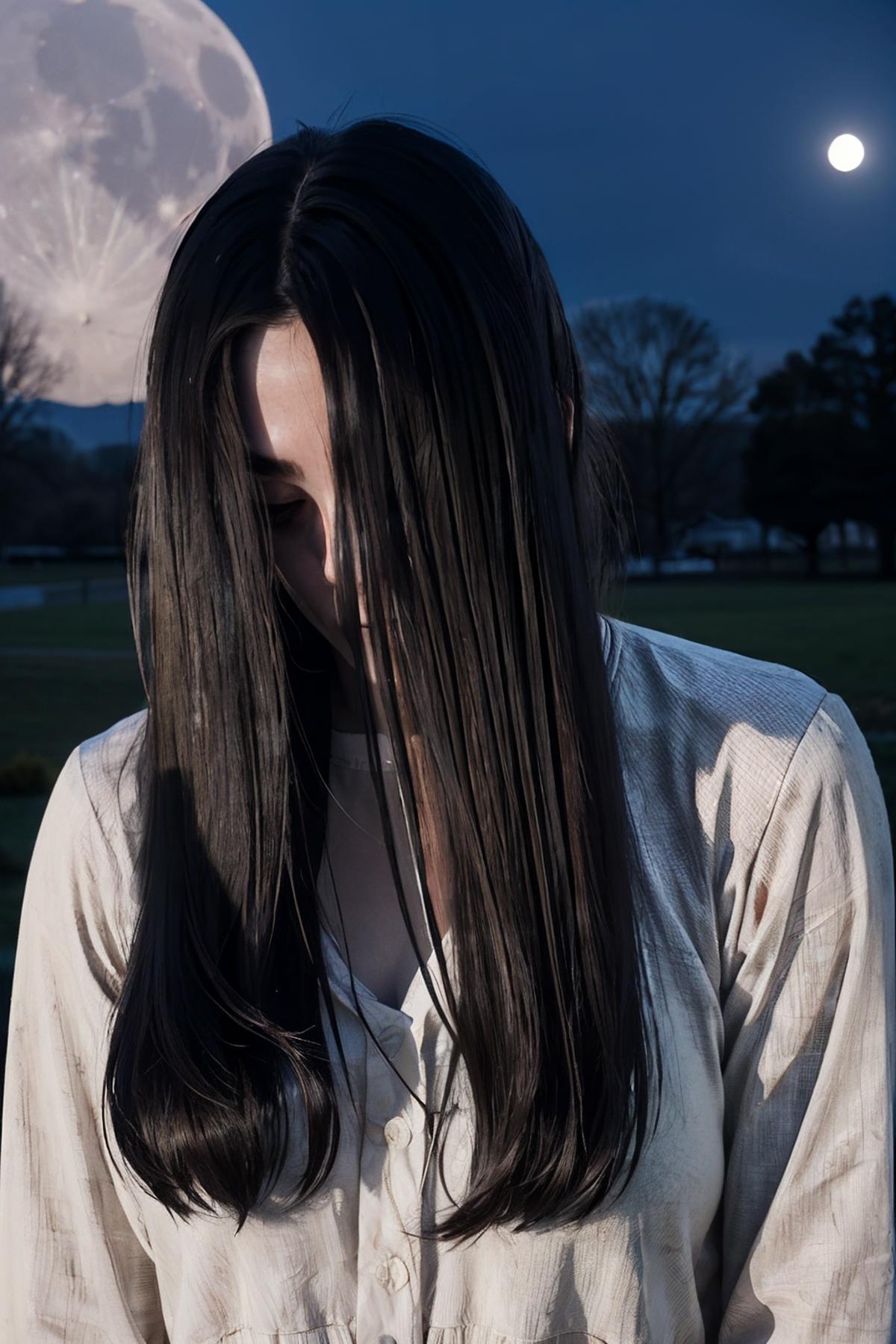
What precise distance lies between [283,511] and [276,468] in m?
0.04

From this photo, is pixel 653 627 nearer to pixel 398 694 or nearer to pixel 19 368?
pixel 19 368

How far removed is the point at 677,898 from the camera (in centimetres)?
69

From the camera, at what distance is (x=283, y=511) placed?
0.69m

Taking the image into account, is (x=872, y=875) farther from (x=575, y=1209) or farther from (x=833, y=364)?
(x=833, y=364)

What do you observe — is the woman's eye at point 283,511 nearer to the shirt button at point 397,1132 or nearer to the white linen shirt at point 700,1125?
the white linen shirt at point 700,1125

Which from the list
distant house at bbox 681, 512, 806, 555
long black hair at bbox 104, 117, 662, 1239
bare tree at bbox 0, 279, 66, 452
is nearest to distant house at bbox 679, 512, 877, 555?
distant house at bbox 681, 512, 806, 555

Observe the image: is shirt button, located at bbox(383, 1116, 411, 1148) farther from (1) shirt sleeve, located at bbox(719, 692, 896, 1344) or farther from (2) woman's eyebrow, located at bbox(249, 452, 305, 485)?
(2) woman's eyebrow, located at bbox(249, 452, 305, 485)

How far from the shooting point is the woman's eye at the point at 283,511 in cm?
68

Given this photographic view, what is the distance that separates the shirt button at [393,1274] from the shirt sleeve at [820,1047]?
21 centimetres

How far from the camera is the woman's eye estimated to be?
0.68 meters

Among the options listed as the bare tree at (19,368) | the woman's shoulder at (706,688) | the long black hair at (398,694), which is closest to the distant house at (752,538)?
the bare tree at (19,368)

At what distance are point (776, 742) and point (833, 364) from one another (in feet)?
7.52

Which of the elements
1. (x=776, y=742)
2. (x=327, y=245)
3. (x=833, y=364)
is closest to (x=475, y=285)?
(x=327, y=245)

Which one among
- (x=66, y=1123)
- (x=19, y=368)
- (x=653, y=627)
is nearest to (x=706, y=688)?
(x=66, y=1123)
